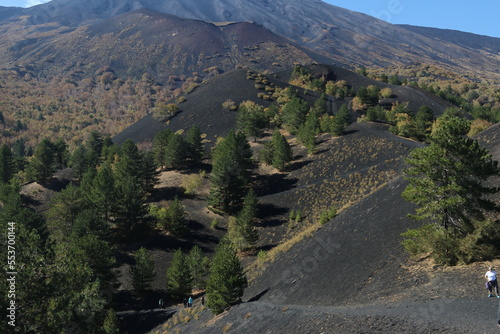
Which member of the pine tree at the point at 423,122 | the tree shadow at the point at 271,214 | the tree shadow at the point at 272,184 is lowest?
the tree shadow at the point at 271,214

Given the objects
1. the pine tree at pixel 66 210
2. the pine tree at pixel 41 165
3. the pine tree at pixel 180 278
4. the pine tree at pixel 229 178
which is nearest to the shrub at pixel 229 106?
the pine tree at pixel 229 178

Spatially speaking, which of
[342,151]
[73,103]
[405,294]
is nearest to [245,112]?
[342,151]

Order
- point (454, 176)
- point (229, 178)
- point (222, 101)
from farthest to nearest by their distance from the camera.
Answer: point (222, 101), point (229, 178), point (454, 176)

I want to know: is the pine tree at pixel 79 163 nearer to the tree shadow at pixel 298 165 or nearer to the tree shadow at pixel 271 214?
the tree shadow at pixel 271 214

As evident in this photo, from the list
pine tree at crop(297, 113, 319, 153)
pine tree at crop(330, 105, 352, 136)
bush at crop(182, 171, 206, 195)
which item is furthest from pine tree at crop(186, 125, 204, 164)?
pine tree at crop(330, 105, 352, 136)

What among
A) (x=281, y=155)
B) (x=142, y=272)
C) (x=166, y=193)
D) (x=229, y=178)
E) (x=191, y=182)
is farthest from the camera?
(x=191, y=182)

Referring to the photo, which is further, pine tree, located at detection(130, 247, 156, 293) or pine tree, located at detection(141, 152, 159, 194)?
pine tree, located at detection(141, 152, 159, 194)

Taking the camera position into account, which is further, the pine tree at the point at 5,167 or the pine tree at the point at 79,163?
the pine tree at the point at 79,163

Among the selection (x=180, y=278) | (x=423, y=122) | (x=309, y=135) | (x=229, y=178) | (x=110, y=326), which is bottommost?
(x=180, y=278)

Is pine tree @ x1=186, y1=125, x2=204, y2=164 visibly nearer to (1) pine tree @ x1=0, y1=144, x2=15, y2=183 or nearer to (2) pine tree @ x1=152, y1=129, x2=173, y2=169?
(2) pine tree @ x1=152, y1=129, x2=173, y2=169

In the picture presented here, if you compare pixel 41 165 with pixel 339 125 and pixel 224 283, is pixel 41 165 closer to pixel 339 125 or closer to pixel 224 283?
pixel 224 283

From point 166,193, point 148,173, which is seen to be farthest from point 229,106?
point 166,193

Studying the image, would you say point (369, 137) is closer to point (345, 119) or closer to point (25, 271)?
point (345, 119)

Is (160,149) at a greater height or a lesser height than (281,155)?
lesser
